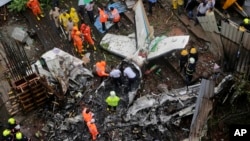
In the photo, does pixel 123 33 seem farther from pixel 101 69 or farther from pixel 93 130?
pixel 93 130

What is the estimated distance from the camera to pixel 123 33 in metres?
20.6

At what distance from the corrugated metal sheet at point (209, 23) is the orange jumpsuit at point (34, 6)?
299 inches

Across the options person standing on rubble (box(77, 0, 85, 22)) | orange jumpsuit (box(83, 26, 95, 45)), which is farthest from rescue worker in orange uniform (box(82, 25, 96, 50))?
person standing on rubble (box(77, 0, 85, 22))

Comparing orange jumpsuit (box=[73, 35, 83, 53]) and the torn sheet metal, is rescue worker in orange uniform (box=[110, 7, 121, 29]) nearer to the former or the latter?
orange jumpsuit (box=[73, 35, 83, 53])

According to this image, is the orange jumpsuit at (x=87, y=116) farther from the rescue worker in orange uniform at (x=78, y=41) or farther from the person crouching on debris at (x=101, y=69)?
the rescue worker in orange uniform at (x=78, y=41)

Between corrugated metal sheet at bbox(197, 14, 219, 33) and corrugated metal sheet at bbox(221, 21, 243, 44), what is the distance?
4.00 feet

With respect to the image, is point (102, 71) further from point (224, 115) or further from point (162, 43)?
point (224, 115)

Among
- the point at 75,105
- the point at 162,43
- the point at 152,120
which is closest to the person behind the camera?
the point at 152,120

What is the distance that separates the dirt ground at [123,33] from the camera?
1823 centimetres

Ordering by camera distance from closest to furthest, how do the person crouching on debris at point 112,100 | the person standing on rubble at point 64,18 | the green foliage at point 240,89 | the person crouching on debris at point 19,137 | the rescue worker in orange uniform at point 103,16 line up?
the green foliage at point 240,89 → the person crouching on debris at point 19,137 → the person crouching on debris at point 112,100 → the person standing on rubble at point 64,18 → the rescue worker in orange uniform at point 103,16

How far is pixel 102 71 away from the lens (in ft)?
59.6

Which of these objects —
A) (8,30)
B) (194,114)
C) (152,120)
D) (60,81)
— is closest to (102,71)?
(60,81)

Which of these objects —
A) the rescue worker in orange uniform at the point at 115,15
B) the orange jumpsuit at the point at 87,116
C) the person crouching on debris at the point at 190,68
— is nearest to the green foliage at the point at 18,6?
the rescue worker in orange uniform at the point at 115,15

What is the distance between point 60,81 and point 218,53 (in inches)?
258
